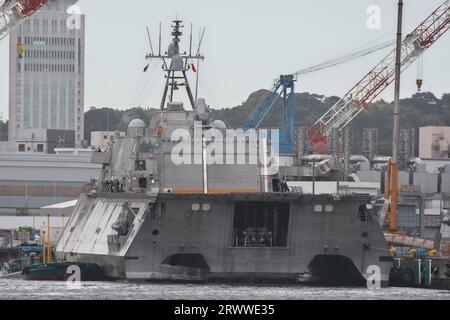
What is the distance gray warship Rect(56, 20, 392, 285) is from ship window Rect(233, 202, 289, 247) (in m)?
0.04

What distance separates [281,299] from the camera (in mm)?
66188

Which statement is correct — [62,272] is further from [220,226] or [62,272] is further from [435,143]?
[435,143]

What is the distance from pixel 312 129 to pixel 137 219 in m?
59.6

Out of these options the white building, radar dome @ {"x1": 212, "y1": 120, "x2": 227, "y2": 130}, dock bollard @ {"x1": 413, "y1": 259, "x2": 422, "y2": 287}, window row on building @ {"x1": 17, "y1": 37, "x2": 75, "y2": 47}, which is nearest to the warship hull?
dock bollard @ {"x1": 413, "y1": 259, "x2": 422, "y2": 287}

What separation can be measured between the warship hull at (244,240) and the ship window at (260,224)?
0.04 meters

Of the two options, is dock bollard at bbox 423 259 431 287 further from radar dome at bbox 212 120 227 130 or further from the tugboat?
the tugboat

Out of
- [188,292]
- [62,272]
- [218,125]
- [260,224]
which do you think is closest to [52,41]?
[218,125]

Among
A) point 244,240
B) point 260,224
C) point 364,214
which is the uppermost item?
point 364,214

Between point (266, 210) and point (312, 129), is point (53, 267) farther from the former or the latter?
point (312, 129)

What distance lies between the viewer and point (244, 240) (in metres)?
75.8

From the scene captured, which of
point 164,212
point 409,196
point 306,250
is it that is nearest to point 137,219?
point 164,212

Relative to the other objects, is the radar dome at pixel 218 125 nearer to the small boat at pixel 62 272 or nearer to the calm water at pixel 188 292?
the small boat at pixel 62 272

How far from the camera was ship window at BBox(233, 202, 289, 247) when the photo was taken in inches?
2980

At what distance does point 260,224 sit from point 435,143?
7208cm
